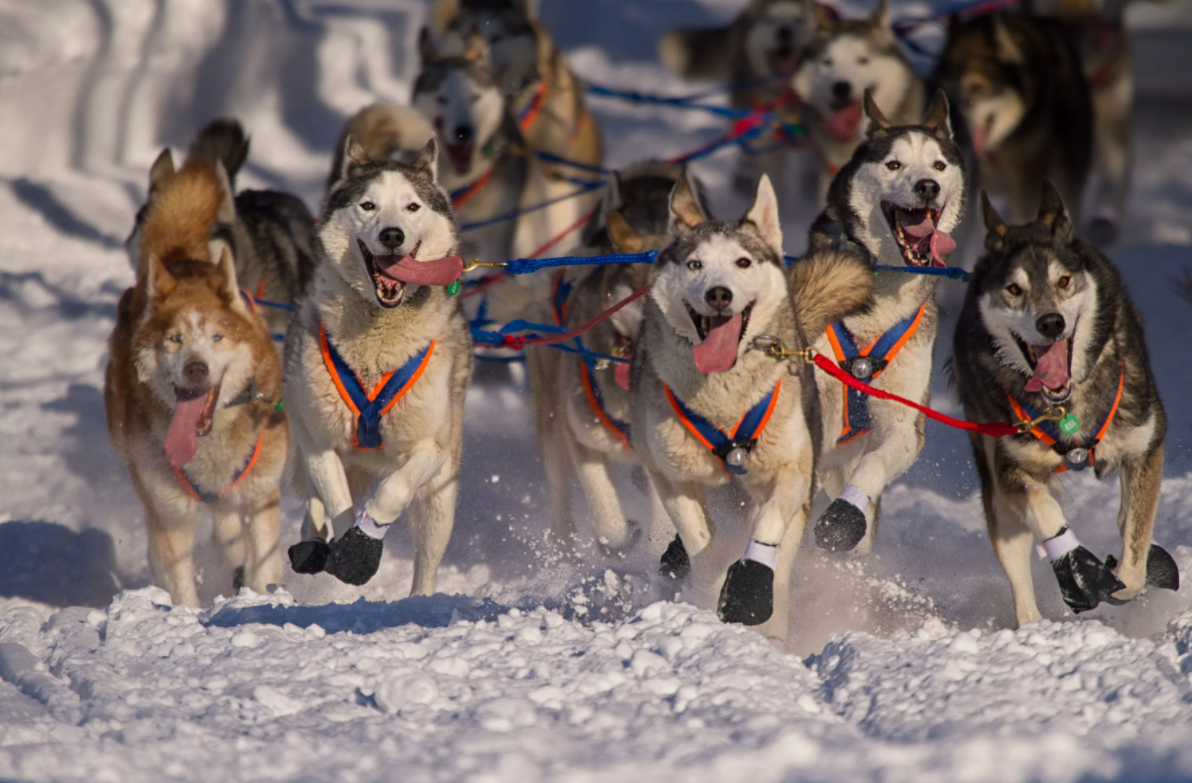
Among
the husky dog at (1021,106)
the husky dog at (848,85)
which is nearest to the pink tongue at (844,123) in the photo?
the husky dog at (848,85)

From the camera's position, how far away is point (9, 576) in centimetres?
464

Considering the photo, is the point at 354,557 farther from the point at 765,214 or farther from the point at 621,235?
the point at 621,235

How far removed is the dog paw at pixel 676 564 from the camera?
3840 mm

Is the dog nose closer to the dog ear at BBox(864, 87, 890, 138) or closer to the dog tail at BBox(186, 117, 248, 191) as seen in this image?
the dog tail at BBox(186, 117, 248, 191)

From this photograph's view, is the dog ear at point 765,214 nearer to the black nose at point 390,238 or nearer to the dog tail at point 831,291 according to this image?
the dog tail at point 831,291

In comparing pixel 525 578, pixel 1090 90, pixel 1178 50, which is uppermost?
pixel 1178 50

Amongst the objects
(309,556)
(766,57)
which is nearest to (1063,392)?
(309,556)

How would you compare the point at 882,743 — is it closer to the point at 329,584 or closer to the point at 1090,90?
the point at 329,584

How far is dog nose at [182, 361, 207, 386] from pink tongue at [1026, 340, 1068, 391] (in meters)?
2.18

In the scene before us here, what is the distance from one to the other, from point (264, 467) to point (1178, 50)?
25.7 ft

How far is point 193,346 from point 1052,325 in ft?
7.46

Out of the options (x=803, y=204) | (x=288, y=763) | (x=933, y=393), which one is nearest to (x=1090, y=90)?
(x=803, y=204)

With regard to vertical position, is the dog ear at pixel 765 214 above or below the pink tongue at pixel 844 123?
below

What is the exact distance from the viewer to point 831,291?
3.63 meters
